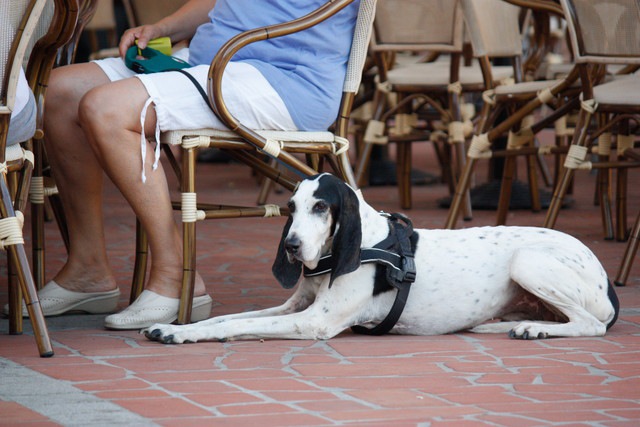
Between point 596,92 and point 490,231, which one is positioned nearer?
point 490,231

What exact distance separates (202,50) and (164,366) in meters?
1.33

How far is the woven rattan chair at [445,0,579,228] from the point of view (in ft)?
17.3

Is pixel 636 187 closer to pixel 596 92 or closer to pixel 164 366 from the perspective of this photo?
pixel 596 92

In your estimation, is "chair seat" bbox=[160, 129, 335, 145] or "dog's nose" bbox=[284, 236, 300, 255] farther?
"chair seat" bbox=[160, 129, 335, 145]

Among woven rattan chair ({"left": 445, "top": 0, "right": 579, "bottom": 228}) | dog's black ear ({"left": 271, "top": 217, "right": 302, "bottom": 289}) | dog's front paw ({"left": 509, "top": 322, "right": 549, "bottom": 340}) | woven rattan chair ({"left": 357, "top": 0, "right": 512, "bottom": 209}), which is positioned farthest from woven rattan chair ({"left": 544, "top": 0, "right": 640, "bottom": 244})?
dog's black ear ({"left": 271, "top": 217, "right": 302, "bottom": 289})

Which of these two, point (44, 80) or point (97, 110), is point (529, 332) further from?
point (44, 80)

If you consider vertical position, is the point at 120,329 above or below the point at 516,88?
below

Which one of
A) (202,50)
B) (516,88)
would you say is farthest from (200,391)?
(516,88)

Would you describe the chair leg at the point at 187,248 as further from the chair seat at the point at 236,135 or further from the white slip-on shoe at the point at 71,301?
the white slip-on shoe at the point at 71,301

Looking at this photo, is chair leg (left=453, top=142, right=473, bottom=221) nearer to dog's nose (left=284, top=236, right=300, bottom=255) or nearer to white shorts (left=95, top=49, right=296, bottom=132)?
white shorts (left=95, top=49, right=296, bottom=132)

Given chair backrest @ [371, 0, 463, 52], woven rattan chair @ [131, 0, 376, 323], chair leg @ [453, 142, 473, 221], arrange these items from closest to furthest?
woven rattan chair @ [131, 0, 376, 323] < chair backrest @ [371, 0, 463, 52] < chair leg @ [453, 142, 473, 221]

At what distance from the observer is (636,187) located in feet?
27.2

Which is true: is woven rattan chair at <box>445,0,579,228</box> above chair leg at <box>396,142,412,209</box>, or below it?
above

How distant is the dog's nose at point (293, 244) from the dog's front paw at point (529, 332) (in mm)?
760
